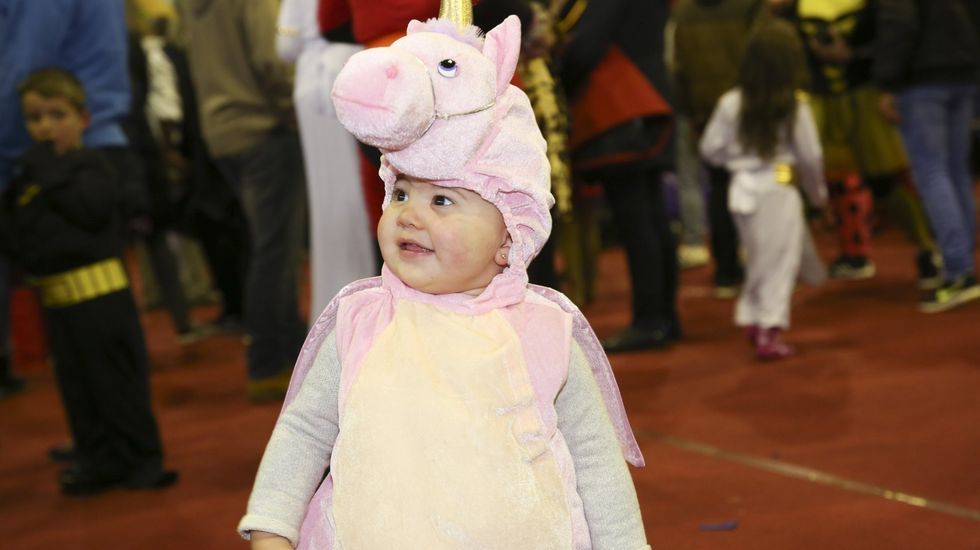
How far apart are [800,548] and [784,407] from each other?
4.19ft

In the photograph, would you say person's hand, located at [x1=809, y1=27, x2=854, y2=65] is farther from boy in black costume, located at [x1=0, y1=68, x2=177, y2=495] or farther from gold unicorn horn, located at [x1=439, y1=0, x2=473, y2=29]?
gold unicorn horn, located at [x1=439, y1=0, x2=473, y2=29]

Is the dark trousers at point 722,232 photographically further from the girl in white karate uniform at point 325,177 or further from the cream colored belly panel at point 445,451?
the cream colored belly panel at point 445,451

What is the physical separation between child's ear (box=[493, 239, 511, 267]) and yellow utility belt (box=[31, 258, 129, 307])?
212 centimetres

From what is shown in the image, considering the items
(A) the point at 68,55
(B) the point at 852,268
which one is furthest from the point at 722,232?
(A) the point at 68,55

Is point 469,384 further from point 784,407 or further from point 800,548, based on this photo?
point 784,407

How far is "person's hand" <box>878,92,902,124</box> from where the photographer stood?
17.6 feet

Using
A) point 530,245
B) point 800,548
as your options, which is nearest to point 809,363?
point 800,548

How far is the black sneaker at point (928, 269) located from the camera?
231 inches

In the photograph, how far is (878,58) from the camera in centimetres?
530

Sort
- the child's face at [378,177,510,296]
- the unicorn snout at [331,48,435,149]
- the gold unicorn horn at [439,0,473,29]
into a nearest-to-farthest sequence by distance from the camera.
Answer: the unicorn snout at [331,48,435,149] < the child's face at [378,177,510,296] < the gold unicorn horn at [439,0,473,29]

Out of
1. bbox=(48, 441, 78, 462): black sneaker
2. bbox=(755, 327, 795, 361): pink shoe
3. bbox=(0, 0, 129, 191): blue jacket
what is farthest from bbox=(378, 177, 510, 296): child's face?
bbox=(755, 327, 795, 361): pink shoe

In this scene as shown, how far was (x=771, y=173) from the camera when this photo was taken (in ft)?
15.6

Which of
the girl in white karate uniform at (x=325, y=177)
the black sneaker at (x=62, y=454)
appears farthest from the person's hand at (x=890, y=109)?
the black sneaker at (x=62, y=454)

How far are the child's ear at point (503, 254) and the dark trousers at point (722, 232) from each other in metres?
4.06
